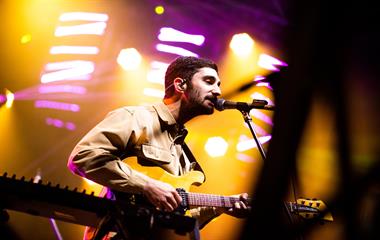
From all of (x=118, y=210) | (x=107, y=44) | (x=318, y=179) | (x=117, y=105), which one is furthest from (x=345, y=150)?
(x=107, y=44)

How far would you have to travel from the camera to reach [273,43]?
6.06 metres

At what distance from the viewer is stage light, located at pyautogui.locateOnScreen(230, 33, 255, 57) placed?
20.3 feet

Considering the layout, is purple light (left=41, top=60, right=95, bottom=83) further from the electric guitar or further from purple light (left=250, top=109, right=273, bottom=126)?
the electric guitar

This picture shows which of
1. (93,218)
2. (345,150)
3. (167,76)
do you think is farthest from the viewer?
(167,76)

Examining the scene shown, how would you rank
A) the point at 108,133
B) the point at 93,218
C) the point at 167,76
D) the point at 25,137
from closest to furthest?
1. the point at 93,218
2. the point at 108,133
3. the point at 167,76
4. the point at 25,137

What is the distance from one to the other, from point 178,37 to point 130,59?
0.84m

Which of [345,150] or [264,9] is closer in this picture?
[345,150]

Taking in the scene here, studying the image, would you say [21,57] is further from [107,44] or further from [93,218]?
[93,218]

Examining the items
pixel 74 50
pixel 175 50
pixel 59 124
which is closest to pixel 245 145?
pixel 175 50

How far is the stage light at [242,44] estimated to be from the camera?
20.3 feet

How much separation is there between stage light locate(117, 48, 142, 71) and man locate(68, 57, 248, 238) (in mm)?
2748

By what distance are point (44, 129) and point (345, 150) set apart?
4972mm

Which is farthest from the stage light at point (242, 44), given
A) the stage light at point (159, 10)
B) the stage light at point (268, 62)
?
the stage light at point (159, 10)

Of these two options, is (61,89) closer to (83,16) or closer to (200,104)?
(83,16)
